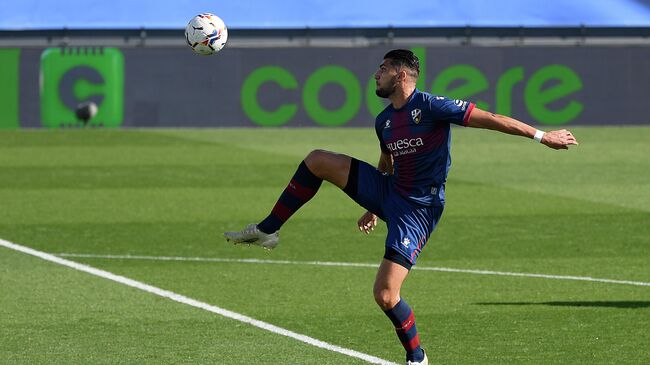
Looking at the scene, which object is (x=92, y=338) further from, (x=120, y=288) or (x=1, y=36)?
(x=1, y=36)

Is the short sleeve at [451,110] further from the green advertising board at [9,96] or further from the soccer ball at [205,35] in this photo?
the green advertising board at [9,96]

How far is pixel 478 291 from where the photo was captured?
12.0 meters

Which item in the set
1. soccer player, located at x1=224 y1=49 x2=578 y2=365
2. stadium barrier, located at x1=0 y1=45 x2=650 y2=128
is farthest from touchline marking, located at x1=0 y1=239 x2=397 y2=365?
stadium barrier, located at x1=0 y1=45 x2=650 y2=128

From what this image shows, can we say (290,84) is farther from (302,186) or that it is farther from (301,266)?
(302,186)

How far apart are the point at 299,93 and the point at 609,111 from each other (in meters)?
7.60

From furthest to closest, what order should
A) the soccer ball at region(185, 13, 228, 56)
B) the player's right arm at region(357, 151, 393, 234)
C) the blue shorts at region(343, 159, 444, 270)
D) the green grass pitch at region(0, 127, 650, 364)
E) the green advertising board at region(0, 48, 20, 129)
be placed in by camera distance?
the green advertising board at region(0, 48, 20, 129)
the soccer ball at region(185, 13, 228, 56)
the green grass pitch at region(0, 127, 650, 364)
the player's right arm at region(357, 151, 393, 234)
the blue shorts at region(343, 159, 444, 270)

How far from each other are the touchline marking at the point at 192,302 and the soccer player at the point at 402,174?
736 millimetres

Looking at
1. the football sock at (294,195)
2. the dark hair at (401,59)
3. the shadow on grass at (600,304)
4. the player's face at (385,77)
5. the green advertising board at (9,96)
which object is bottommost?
the green advertising board at (9,96)

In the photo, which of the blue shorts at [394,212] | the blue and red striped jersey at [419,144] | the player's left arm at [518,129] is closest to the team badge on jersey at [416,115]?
the blue and red striped jersey at [419,144]

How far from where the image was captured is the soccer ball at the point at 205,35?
10.9m

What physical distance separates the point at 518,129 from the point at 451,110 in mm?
553

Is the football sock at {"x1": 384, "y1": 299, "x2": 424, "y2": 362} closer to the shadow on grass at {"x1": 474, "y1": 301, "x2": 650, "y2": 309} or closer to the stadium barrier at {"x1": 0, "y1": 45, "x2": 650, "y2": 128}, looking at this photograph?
the shadow on grass at {"x1": 474, "y1": 301, "x2": 650, "y2": 309}

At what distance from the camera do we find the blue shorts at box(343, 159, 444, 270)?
8.70 meters

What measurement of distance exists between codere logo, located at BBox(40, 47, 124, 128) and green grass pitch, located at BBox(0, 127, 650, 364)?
6.00 m
